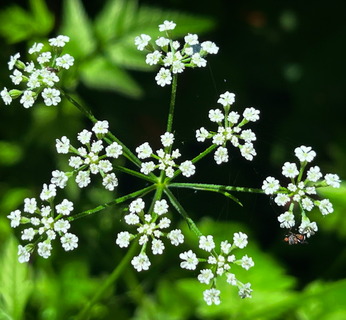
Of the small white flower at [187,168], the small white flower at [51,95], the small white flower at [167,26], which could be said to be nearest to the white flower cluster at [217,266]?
the small white flower at [187,168]

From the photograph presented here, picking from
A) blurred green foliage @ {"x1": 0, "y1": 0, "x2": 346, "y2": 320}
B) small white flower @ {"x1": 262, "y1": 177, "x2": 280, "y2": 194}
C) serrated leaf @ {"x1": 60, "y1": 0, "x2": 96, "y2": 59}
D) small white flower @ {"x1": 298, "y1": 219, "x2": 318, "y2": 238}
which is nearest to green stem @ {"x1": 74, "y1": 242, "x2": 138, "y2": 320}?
blurred green foliage @ {"x1": 0, "y1": 0, "x2": 346, "y2": 320}

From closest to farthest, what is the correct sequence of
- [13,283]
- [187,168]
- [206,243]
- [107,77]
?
[206,243]
[187,168]
[13,283]
[107,77]

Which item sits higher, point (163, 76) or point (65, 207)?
point (163, 76)

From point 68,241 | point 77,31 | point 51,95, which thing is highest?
point 51,95

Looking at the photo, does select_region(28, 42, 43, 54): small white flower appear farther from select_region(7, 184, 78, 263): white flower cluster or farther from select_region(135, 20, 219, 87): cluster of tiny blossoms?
select_region(7, 184, 78, 263): white flower cluster

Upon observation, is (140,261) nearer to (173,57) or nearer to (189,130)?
(173,57)

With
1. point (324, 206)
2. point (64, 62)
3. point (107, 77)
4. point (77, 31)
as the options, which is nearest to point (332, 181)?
point (324, 206)

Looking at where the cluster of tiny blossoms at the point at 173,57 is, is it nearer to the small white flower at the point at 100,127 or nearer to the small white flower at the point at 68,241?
the small white flower at the point at 100,127

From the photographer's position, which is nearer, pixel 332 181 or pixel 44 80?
pixel 332 181
